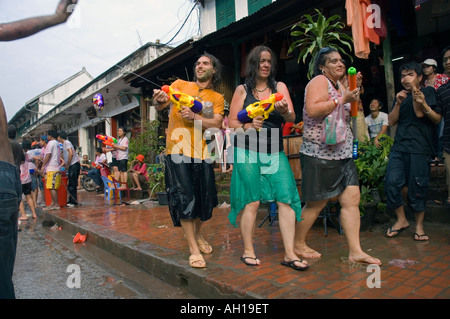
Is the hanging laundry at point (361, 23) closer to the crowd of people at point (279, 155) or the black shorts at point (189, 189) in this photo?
the crowd of people at point (279, 155)

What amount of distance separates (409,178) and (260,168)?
6.07ft

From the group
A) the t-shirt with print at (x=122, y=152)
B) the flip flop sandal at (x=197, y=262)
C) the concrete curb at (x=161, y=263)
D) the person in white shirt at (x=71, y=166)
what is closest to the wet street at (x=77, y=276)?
the concrete curb at (x=161, y=263)

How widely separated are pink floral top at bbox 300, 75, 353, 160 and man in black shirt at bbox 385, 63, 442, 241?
103 centimetres

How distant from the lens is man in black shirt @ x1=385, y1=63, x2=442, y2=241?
3.54 m

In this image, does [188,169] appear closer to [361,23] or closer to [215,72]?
[215,72]

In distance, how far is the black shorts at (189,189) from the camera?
309 centimetres

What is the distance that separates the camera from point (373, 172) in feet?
13.7

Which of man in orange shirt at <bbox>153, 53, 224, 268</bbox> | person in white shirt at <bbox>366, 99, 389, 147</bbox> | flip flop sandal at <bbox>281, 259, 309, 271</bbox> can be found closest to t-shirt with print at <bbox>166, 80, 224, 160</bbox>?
man in orange shirt at <bbox>153, 53, 224, 268</bbox>

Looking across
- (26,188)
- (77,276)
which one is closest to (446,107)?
(77,276)

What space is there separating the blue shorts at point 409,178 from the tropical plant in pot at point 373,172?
0.38 metres

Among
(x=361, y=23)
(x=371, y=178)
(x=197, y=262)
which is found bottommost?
(x=197, y=262)
